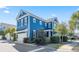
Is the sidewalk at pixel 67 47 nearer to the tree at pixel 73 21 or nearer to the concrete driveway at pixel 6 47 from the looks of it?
the tree at pixel 73 21

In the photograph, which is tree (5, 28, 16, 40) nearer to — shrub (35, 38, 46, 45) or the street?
the street

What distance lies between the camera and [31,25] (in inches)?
349

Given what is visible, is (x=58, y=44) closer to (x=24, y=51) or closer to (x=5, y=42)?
(x=24, y=51)

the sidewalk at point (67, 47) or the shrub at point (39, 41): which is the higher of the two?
the shrub at point (39, 41)

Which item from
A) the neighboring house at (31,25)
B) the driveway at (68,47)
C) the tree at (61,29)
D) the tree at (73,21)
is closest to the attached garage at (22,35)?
the neighboring house at (31,25)

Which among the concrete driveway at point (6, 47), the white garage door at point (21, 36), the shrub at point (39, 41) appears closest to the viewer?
the concrete driveway at point (6, 47)

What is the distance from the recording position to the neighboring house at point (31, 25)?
8.83 m

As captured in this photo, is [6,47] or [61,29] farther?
[61,29]

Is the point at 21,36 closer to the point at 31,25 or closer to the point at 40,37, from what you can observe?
the point at 31,25

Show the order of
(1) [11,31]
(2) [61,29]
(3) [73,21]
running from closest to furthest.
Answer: (3) [73,21] → (2) [61,29] → (1) [11,31]

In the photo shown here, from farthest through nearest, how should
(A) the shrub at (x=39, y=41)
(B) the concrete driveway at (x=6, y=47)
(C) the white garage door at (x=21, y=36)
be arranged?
(C) the white garage door at (x=21, y=36) → (A) the shrub at (x=39, y=41) → (B) the concrete driveway at (x=6, y=47)

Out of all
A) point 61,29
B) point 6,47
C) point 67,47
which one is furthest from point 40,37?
point 6,47

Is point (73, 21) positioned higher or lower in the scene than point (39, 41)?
higher

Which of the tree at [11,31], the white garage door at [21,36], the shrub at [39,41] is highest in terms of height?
the tree at [11,31]
